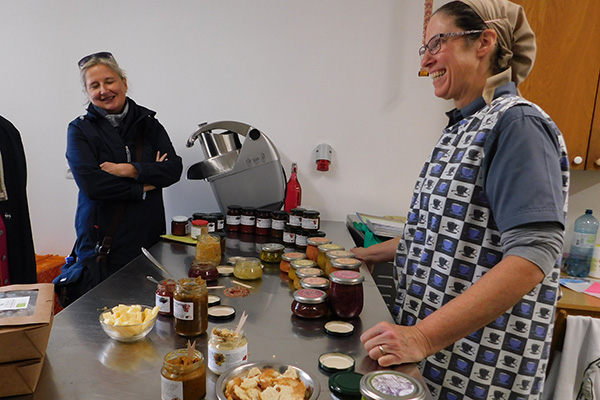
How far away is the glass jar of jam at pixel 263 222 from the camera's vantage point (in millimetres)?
2131

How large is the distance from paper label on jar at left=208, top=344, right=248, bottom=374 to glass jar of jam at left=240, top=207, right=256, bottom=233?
131cm

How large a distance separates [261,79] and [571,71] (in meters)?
1.69

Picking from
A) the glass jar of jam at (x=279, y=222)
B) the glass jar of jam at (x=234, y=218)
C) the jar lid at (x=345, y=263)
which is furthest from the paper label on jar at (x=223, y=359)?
the glass jar of jam at (x=234, y=218)

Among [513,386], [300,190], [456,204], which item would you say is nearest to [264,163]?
[300,190]

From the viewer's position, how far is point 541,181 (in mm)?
845

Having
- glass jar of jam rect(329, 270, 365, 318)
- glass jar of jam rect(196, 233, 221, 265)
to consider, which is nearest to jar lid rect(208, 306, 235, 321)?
glass jar of jam rect(329, 270, 365, 318)

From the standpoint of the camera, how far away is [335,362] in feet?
2.98

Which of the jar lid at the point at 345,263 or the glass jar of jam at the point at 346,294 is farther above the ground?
the jar lid at the point at 345,263

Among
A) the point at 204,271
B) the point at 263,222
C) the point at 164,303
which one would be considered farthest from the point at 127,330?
the point at 263,222

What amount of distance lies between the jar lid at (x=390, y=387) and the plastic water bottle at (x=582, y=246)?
6.95ft

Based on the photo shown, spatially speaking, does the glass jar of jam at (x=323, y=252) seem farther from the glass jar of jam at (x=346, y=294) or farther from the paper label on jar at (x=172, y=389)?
the paper label on jar at (x=172, y=389)

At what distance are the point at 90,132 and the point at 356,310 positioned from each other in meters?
1.65

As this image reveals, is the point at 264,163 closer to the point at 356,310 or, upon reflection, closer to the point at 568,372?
→ the point at 356,310

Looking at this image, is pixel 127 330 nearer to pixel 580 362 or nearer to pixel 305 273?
pixel 305 273
